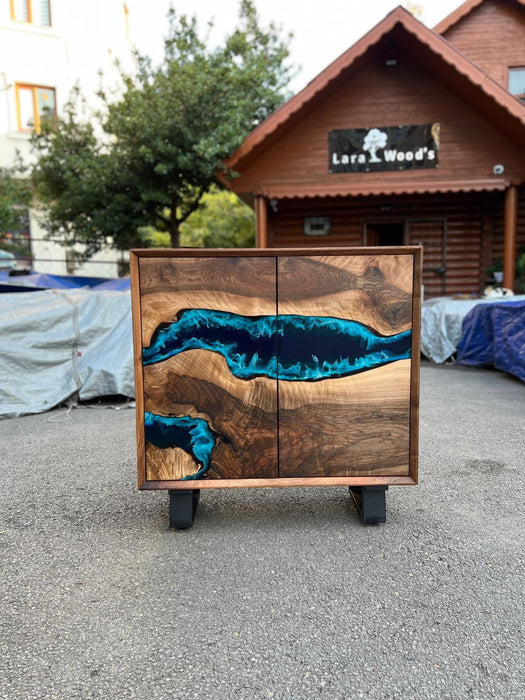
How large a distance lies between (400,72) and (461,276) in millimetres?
4630

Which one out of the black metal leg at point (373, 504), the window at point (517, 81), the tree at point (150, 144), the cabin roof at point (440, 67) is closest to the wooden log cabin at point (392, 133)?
the cabin roof at point (440, 67)

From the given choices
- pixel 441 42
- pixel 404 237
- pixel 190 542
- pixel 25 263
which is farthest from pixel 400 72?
pixel 25 263

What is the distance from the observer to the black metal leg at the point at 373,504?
287cm

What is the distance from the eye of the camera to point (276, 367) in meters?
2.81

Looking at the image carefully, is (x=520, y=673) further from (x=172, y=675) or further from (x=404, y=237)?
(x=404, y=237)

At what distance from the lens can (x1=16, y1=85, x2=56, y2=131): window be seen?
707 inches

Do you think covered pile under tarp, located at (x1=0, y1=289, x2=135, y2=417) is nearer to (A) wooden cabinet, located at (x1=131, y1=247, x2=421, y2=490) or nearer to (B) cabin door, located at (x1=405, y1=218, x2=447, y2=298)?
(A) wooden cabinet, located at (x1=131, y1=247, x2=421, y2=490)

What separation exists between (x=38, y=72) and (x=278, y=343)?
64.3 ft

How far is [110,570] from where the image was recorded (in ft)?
8.20

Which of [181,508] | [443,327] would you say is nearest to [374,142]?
[443,327]

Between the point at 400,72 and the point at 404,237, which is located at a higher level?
the point at 400,72

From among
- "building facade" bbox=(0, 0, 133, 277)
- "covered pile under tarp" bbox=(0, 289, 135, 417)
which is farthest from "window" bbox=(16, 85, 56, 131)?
"covered pile under tarp" bbox=(0, 289, 135, 417)

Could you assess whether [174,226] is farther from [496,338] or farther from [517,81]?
[517,81]

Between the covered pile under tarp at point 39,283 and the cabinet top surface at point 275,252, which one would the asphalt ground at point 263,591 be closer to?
the cabinet top surface at point 275,252
